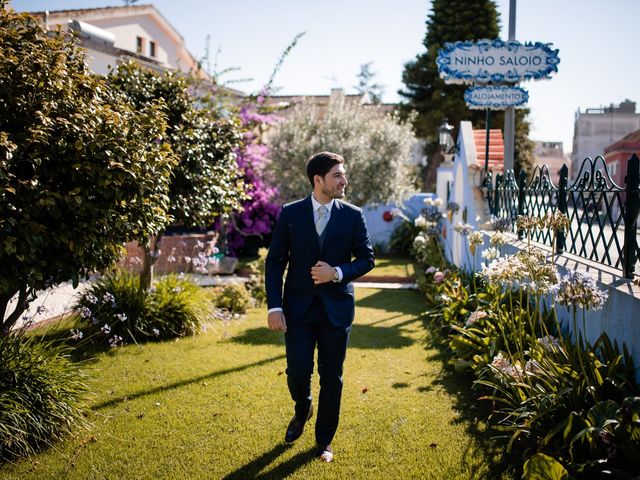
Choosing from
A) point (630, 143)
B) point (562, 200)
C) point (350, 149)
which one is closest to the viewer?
point (562, 200)

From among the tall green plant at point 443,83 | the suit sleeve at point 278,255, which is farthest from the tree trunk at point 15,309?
the tall green plant at point 443,83

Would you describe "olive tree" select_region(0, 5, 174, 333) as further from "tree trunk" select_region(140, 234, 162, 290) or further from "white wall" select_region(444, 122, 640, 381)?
"white wall" select_region(444, 122, 640, 381)

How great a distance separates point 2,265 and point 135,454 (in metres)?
1.78

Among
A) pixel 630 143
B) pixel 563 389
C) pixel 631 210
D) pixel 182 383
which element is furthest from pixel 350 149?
pixel 630 143

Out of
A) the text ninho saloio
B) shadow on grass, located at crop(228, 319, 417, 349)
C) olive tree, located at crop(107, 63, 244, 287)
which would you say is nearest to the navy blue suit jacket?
shadow on grass, located at crop(228, 319, 417, 349)

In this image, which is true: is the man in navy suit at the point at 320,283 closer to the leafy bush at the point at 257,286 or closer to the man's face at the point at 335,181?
the man's face at the point at 335,181

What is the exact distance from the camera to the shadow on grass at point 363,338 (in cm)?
731

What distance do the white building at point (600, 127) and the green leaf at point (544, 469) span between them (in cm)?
4648

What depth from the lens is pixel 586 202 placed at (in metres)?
5.09

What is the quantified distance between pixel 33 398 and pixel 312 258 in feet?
8.10

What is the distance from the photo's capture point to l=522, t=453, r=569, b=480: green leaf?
2.99 metres

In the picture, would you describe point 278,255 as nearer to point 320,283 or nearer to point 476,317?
point 320,283

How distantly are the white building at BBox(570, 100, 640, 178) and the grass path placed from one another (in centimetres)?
4366

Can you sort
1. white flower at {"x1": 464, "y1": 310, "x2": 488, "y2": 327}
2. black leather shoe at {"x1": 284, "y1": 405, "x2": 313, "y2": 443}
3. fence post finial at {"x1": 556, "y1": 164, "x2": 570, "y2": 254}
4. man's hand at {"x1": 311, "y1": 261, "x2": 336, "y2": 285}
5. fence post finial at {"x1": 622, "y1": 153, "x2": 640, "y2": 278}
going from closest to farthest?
man's hand at {"x1": 311, "y1": 261, "x2": 336, "y2": 285}
fence post finial at {"x1": 622, "y1": 153, "x2": 640, "y2": 278}
black leather shoe at {"x1": 284, "y1": 405, "x2": 313, "y2": 443}
fence post finial at {"x1": 556, "y1": 164, "x2": 570, "y2": 254}
white flower at {"x1": 464, "y1": 310, "x2": 488, "y2": 327}
